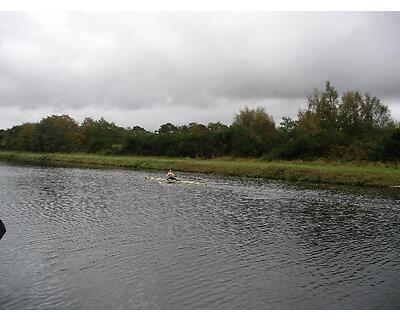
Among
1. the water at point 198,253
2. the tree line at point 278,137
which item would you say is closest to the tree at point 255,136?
the tree line at point 278,137

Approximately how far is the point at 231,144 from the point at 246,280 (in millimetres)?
75003

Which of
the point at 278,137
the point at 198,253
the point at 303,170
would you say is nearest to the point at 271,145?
the point at 278,137

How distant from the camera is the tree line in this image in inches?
2899

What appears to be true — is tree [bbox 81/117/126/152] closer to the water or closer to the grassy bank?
the grassy bank

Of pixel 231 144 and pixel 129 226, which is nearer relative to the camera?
pixel 129 226

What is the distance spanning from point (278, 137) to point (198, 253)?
67.9 m

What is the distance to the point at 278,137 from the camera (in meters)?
86.6

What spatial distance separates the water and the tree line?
35.5 meters

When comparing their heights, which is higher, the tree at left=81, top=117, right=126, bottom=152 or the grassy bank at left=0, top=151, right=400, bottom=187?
the tree at left=81, top=117, right=126, bottom=152

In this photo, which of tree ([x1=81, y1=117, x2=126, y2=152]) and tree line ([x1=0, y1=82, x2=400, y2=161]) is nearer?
tree line ([x1=0, y1=82, x2=400, y2=161])

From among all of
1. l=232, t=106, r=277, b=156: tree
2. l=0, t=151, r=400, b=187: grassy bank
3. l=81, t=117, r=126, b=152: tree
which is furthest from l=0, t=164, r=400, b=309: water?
l=81, t=117, r=126, b=152: tree

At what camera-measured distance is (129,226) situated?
27.2m

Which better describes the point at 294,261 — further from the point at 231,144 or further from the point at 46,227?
the point at 231,144

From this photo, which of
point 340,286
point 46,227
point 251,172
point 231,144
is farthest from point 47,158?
point 340,286
